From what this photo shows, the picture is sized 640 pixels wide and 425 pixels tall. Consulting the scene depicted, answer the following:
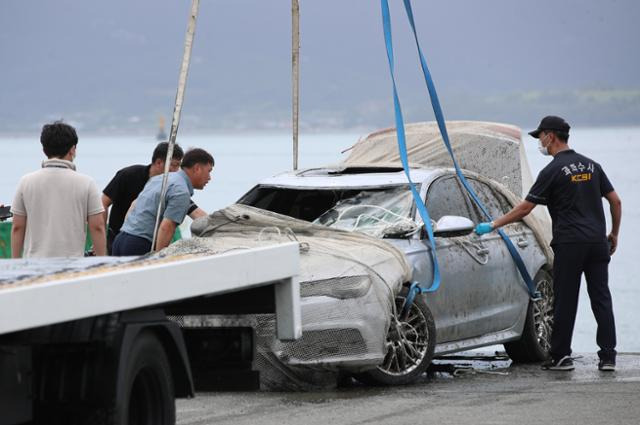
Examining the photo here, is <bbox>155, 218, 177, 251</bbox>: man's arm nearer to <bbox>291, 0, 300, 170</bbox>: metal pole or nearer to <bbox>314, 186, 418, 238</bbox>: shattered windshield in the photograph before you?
<bbox>314, 186, 418, 238</bbox>: shattered windshield

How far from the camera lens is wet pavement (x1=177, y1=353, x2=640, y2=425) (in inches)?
366

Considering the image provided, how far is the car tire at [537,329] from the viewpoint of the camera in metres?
12.5

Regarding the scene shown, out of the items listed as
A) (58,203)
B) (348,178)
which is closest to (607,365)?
(348,178)

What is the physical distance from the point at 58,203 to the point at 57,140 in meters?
0.38

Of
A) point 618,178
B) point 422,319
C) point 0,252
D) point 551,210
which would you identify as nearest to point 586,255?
point 551,210

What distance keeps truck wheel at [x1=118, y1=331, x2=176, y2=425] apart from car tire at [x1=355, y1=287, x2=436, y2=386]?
404 cm

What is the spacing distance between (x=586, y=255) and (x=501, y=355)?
1.96 meters

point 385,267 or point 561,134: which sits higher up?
point 561,134

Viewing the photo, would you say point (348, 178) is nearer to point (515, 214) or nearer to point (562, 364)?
point (515, 214)

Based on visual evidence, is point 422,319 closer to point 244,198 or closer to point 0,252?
point 244,198

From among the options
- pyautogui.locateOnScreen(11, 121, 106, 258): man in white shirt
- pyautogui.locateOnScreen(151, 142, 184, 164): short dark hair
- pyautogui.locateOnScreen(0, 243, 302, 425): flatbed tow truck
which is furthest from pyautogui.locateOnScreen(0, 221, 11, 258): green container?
pyautogui.locateOnScreen(0, 243, 302, 425): flatbed tow truck

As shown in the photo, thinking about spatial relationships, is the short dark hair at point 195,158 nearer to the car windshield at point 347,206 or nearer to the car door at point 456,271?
the car windshield at point 347,206

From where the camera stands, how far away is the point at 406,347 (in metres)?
10.8

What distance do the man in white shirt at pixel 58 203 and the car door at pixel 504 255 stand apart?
353 centimetres
